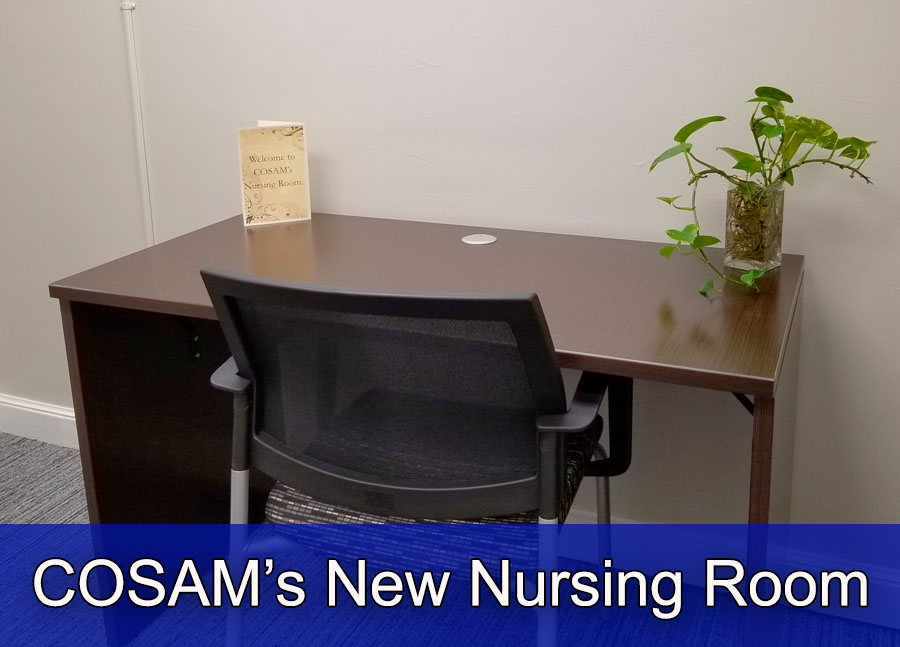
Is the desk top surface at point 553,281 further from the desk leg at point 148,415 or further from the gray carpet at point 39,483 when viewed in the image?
the gray carpet at point 39,483

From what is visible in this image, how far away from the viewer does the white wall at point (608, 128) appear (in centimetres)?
150

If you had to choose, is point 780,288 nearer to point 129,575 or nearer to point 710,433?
point 710,433

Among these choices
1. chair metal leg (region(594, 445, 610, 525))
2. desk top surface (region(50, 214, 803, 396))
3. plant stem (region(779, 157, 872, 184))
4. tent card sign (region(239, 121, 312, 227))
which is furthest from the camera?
tent card sign (region(239, 121, 312, 227))

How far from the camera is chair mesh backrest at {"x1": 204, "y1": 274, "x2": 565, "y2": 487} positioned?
1024mm

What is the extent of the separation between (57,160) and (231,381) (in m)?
1.20

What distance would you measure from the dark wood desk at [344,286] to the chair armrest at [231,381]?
0.12 metres

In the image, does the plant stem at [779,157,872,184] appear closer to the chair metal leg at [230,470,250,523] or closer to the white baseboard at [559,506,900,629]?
the white baseboard at [559,506,900,629]

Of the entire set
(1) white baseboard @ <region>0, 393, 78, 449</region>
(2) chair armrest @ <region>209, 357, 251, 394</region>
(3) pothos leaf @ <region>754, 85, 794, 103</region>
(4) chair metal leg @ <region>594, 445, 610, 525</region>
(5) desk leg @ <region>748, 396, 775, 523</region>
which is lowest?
(1) white baseboard @ <region>0, 393, 78, 449</region>

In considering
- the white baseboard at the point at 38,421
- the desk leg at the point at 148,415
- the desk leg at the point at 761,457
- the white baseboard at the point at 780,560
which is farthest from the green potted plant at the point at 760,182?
the white baseboard at the point at 38,421

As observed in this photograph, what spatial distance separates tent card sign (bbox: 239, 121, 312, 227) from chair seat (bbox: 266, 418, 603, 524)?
62 centimetres

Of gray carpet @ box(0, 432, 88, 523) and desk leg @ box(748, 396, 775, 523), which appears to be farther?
gray carpet @ box(0, 432, 88, 523)

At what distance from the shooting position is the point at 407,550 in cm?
123

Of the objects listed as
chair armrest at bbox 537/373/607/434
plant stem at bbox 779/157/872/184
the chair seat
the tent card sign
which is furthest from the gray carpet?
plant stem at bbox 779/157/872/184

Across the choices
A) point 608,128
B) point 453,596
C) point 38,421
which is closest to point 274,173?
point 608,128
